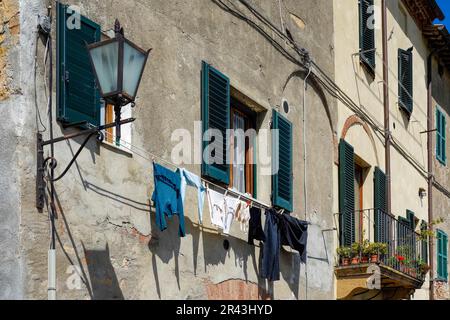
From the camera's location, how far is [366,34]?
16.9 m

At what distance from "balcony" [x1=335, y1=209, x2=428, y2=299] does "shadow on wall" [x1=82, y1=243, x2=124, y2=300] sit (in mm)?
5880

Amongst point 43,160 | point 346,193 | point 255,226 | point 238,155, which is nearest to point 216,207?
point 255,226

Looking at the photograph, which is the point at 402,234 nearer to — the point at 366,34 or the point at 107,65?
the point at 366,34

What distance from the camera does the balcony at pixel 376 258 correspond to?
1403 cm

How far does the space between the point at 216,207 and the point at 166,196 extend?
1.20 m

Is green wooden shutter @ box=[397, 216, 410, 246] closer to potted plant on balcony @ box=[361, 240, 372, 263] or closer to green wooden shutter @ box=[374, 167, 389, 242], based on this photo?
green wooden shutter @ box=[374, 167, 389, 242]

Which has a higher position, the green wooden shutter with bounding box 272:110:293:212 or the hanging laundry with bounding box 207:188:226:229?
the green wooden shutter with bounding box 272:110:293:212

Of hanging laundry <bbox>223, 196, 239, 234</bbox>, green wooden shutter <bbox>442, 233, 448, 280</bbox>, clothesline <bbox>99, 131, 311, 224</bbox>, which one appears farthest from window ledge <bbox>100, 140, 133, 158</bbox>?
green wooden shutter <bbox>442, 233, 448, 280</bbox>

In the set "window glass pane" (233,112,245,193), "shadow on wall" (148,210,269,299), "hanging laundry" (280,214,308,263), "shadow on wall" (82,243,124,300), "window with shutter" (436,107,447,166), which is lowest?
"shadow on wall" (82,243,124,300)

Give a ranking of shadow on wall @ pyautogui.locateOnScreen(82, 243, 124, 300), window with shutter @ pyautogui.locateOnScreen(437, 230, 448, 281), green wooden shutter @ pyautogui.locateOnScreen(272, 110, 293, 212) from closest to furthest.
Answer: shadow on wall @ pyautogui.locateOnScreen(82, 243, 124, 300) < green wooden shutter @ pyautogui.locateOnScreen(272, 110, 293, 212) < window with shutter @ pyautogui.locateOnScreen(437, 230, 448, 281)

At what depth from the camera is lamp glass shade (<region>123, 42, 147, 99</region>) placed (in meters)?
7.89

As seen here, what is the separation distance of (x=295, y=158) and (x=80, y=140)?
5095 mm

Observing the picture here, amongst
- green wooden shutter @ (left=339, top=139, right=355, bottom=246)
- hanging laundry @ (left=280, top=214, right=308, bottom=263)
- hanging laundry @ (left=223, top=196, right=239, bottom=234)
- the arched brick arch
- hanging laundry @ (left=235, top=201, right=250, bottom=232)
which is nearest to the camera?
hanging laundry @ (left=223, top=196, right=239, bottom=234)

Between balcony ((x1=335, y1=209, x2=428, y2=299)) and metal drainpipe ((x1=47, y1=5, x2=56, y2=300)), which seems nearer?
metal drainpipe ((x1=47, y1=5, x2=56, y2=300))
